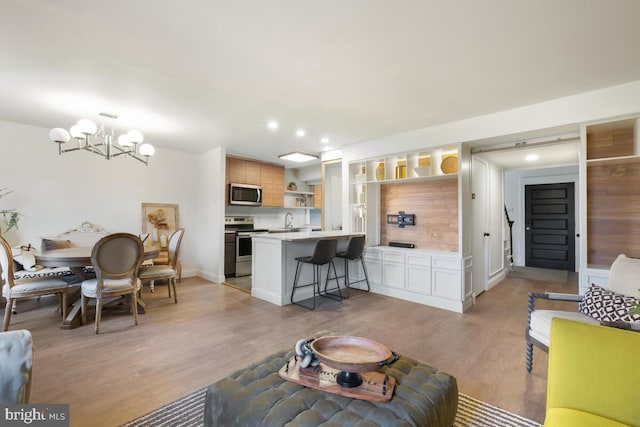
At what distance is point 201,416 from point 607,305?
113 inches

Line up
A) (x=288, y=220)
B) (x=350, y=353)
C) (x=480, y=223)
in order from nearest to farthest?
(x=350, y=353) < (x=480, y=223) < (x=288, y=220)

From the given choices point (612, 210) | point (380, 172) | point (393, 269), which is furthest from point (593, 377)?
point (380, 172)

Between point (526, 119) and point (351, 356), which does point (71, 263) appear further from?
point (526, 119)

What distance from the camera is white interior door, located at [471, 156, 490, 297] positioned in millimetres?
4377

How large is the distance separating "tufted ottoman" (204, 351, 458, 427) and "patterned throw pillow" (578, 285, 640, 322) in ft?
4.69

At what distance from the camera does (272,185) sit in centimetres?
680

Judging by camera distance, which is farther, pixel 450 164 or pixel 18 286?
pixel 450 164

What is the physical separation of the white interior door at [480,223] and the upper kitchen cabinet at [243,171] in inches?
170

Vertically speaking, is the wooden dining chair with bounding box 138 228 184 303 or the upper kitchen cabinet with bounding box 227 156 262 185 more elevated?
the upper kitchen cabinet with bounding box 227 156 262 185

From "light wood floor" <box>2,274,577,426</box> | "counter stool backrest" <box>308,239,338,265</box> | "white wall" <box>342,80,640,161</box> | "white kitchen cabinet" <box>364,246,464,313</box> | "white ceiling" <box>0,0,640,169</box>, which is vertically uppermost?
"white ceiling" <box>0,0,640,169</box>

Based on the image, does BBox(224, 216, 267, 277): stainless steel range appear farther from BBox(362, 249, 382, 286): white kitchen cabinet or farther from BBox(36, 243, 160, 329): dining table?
BBox(36, 243, 160, 329): dining table

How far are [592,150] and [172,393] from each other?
465 cm

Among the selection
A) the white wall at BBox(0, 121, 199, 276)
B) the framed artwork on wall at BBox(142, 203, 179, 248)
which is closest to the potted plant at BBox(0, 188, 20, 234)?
the white wall at BBox(0, 121, 199, 276)

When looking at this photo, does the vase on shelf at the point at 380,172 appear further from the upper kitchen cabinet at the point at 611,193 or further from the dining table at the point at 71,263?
the dining table at the point at 71,263
